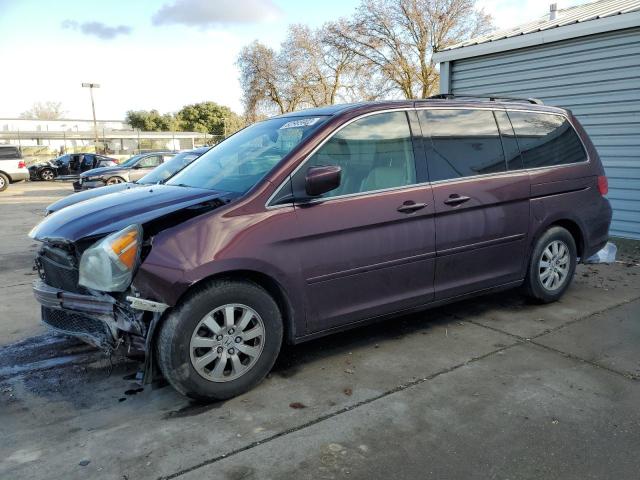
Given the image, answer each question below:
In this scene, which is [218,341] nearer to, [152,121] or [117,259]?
[117,259]

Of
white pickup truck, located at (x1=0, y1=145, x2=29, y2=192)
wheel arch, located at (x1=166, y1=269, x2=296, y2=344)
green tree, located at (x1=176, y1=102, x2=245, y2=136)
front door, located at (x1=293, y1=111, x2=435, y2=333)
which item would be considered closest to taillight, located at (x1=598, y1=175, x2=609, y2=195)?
front door, located at (x1=293, y1=111, x2=435, y2=333)

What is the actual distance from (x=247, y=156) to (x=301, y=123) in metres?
0.47

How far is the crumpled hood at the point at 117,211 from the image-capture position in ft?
11.0

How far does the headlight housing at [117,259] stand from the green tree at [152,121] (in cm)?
6748

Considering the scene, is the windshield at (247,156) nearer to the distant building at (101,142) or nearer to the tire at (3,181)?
the tire at (3,181)

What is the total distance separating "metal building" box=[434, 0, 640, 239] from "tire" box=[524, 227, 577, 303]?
3800 millimetres

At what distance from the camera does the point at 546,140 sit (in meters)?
4.98

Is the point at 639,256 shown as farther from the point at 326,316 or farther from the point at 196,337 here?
the point at 196,337

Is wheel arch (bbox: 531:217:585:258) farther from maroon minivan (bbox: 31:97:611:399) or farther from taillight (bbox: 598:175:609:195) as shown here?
taillight (bbox: 598:175:609:195)

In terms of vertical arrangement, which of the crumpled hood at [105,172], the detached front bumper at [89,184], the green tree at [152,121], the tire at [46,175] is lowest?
the detached front bumper at [89,184]

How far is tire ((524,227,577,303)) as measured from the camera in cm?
487

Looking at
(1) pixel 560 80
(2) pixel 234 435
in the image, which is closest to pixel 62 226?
(2) pixel 234 435

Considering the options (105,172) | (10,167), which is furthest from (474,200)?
(10,167)

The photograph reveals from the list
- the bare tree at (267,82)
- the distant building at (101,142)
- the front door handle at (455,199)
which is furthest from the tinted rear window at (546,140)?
the distant building at (101,142)
